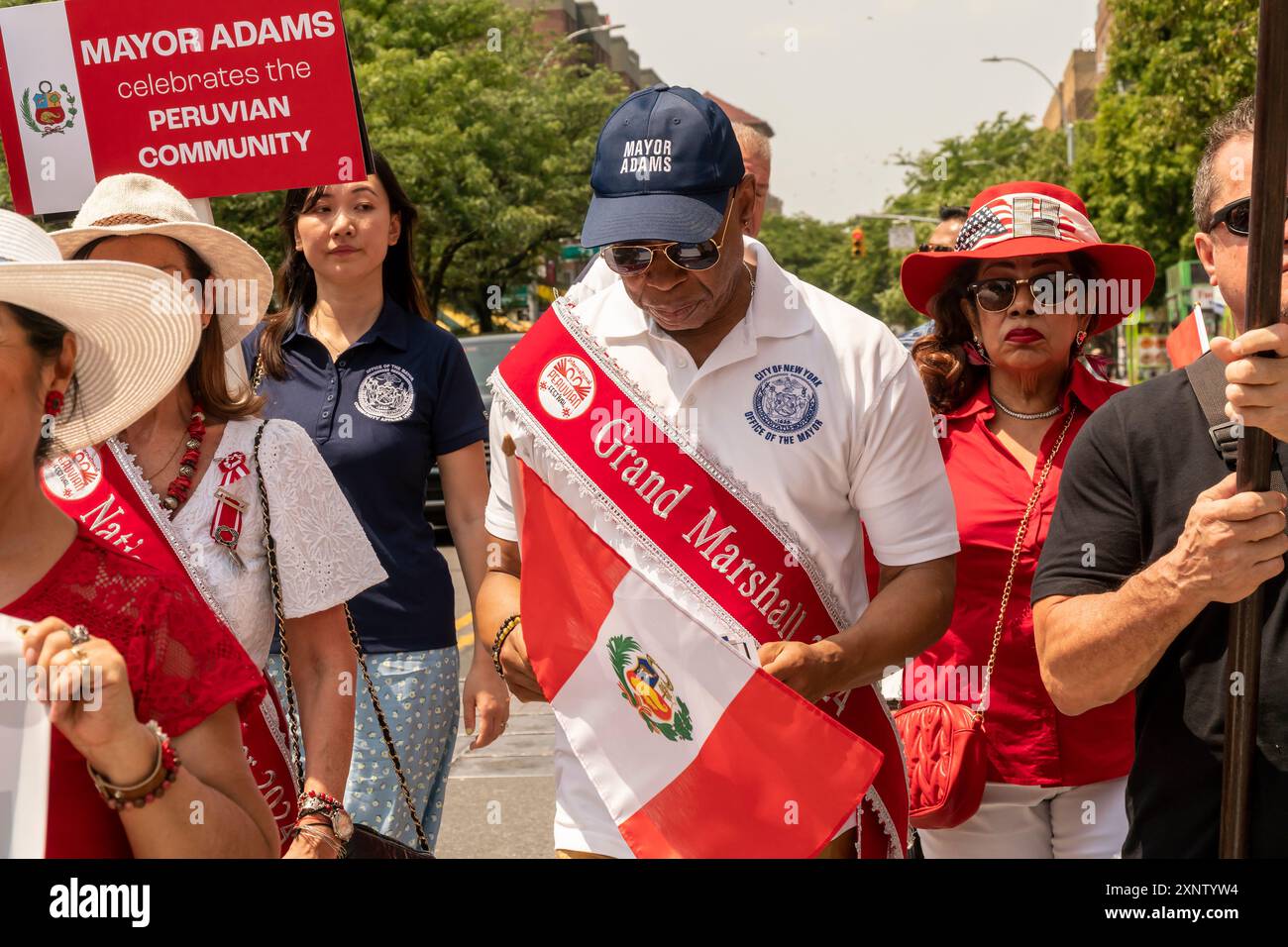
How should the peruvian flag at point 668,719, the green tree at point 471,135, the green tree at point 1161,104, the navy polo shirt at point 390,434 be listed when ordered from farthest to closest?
the green tree at point 471,135 → the green tree at point 1161,104 → the navy polo shirt at point 390,434 → the peruvian flag at point 668,719

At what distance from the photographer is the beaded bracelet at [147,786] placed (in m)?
1.84

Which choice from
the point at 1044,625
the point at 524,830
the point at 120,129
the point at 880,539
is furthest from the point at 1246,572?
the point at 524,830

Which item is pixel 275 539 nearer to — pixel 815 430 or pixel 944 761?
pixel 815 430

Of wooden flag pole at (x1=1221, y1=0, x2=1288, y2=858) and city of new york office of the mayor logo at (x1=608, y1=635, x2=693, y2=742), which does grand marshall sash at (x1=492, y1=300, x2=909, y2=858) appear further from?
wooden flag pole at (x1=1221, y1=0, x2=1288, y2=858)

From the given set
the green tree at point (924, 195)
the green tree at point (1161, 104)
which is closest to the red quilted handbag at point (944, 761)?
the green tree at point (1161, 104)

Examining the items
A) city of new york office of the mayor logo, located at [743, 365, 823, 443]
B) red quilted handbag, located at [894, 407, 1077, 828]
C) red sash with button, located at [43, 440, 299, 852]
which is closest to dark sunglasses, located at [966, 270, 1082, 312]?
red quilted handbag, located at [894, 407, 1077, 828]

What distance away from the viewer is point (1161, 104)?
2025 centimetres

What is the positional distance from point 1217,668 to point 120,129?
9.58 feet

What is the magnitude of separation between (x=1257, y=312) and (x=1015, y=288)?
1.82m

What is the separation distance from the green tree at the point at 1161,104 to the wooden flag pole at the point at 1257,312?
705 cm

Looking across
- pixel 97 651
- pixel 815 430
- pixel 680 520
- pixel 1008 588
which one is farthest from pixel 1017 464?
pixel 97 651

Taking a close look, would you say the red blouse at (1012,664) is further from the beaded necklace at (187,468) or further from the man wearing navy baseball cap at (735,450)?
the beaded necklace at (187,468)

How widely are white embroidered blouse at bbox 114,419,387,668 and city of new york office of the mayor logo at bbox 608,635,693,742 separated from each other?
0.51 m
